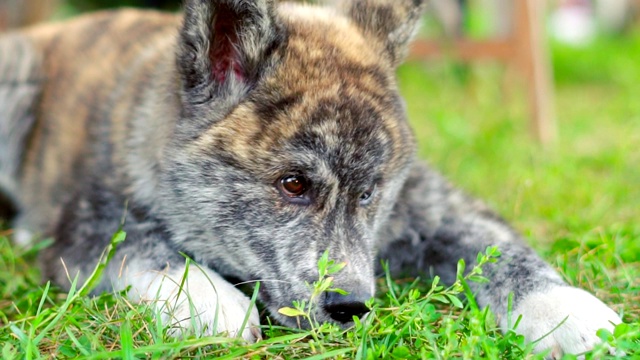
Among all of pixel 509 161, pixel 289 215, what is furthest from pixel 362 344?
pixel 509 161

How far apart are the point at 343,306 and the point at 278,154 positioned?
56 cm

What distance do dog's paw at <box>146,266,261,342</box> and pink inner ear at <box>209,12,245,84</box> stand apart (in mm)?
713

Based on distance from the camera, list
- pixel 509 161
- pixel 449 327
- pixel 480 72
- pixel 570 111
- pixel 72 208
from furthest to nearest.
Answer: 1. pixel 480 72
2. pixel 570 111
3. pixel 509 161
4. pixel 72 208
5. pixel 449 327

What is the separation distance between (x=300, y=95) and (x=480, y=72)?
5168 mm

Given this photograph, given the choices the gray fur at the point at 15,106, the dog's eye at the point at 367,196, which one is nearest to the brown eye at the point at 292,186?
the dog's eye at the point at 367,196

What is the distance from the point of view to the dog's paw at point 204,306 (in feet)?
7.63

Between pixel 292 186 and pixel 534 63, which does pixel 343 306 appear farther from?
pixel 534 63

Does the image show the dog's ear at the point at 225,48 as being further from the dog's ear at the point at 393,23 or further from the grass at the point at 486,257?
the grass at the point at 486,257

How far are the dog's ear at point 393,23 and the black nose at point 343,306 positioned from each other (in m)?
1.18

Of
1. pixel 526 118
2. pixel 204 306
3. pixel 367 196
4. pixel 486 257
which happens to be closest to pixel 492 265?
pixel 486 257

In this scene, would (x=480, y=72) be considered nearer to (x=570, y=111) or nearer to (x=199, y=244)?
(x=570, y=111)

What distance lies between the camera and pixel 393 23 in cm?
310

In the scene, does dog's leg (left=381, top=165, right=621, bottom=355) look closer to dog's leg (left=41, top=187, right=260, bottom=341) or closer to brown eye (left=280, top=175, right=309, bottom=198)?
brown eye (left=280, top=175, right=309, bottom=198)

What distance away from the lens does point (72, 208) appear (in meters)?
3.28
